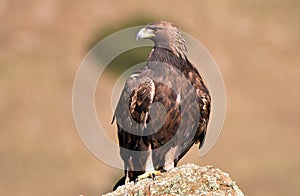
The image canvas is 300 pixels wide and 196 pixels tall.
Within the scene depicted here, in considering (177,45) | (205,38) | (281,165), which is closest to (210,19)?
(205,38)

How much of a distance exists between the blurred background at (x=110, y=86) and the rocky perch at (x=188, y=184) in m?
33.2

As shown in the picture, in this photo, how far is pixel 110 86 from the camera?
59.4 meters

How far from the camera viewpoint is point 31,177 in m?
46.9

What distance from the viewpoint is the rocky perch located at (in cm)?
1238

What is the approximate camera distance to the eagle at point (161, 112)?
14727 millimetres

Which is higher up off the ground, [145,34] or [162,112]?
[145,34]

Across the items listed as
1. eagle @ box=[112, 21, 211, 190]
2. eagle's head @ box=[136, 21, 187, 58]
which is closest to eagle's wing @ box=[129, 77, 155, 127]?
eagle @ box=[112, 21, 211, 190]

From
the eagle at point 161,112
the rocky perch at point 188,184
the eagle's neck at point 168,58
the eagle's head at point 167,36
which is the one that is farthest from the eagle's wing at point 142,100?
the rocky perch at point 188,184

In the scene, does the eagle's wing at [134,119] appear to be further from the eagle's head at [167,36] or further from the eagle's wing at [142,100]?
the eagle's head at [167,36]

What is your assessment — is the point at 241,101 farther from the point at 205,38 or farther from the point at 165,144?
the point at 165,144

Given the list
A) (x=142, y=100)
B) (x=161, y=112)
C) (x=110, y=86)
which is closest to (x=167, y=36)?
(x=142, y=100)

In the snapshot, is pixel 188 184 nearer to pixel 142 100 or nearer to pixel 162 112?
pixel 162 112

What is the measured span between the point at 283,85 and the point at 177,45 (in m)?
46.3

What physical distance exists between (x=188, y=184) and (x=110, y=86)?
47.0 m
